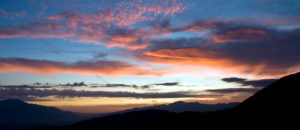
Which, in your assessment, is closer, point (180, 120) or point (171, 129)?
point (171, 129)

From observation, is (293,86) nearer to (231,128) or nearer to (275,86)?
(275,86)

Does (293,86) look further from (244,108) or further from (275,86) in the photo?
(244,108)

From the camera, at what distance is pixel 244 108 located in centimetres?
8112

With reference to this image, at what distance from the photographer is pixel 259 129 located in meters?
58.8

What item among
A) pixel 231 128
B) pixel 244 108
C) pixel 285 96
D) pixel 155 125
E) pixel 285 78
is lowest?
→ pixel 155 125

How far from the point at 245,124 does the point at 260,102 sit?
46.5ft

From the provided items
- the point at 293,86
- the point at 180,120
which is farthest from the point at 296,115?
the point at 180,120

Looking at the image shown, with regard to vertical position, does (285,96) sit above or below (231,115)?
above

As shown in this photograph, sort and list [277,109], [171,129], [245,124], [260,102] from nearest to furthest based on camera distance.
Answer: [277,109] → [245,124] → [260,102] → [171,129]

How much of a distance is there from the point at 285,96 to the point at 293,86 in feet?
21.1

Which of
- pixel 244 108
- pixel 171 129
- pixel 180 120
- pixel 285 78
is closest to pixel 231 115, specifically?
pixel 244 108

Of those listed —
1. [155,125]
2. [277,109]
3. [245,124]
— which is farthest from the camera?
[155,125]

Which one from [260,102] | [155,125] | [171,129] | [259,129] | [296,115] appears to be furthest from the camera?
[155,125]

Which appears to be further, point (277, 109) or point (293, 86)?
point (293, 86)
